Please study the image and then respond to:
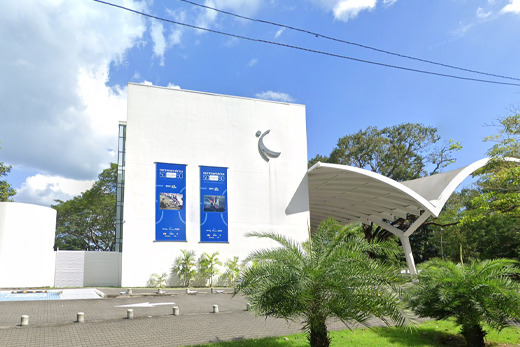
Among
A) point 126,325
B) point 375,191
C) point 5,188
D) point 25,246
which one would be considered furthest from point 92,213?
point 126,325

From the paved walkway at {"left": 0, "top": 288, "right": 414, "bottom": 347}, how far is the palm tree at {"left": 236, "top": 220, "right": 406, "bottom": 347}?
89.5 inches

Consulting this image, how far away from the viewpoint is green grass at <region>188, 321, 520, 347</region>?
8.36 m

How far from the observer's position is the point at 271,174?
2412 cm

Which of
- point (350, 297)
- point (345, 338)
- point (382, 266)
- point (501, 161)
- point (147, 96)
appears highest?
point (147, 96)

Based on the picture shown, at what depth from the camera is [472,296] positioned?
8375 mm

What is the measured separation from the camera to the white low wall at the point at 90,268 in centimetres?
2129

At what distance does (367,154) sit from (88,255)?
3023 centimetres

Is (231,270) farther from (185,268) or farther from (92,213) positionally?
(92,213)

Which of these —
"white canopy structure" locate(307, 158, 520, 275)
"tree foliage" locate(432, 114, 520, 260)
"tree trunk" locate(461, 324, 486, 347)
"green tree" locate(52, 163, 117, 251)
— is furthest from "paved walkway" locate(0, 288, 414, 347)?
"green tree" locate(52, 163, 117, 251)

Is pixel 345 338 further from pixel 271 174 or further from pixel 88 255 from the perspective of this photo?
pixel 88 255

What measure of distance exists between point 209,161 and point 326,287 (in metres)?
16.8

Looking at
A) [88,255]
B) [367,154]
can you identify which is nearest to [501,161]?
[88,255]

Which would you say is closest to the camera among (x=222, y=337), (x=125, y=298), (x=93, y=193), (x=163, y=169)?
(x=222, y=337)

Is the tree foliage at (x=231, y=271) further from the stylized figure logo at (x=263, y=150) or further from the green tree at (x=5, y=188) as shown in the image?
the green tree at (x=5, y=188)
